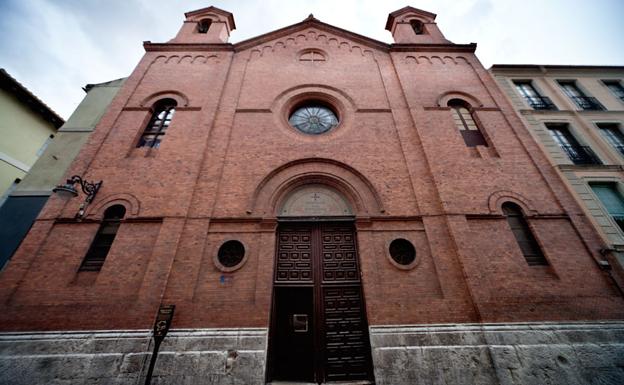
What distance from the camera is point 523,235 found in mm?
6535

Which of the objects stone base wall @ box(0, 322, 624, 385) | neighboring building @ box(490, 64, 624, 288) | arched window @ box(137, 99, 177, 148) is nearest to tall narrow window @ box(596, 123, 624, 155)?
neighboring building @ box(490, 64, 624, 288)

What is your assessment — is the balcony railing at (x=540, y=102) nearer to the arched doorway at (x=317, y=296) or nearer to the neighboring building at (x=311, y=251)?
the neighboring building at (x=311, y=251)

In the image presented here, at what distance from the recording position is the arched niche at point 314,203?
6.84 metres

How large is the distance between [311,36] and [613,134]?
12225 millimetres

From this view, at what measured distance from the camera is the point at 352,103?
8.88 m

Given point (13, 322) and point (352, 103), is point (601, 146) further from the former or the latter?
point (13, 322)

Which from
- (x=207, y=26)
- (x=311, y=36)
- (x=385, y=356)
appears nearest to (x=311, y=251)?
(x=385, y=356)

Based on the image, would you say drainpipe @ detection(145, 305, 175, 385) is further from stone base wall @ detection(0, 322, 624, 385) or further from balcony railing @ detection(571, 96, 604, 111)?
balcony railing @ detection(571, 96, 604, 111)

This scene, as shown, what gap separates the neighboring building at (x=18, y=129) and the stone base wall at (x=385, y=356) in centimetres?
783

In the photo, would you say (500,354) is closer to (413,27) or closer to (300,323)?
(300,323)

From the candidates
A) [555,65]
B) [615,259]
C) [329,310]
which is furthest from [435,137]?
[555,65]

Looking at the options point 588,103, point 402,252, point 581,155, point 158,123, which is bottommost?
point 402,252

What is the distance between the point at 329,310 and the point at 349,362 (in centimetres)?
108

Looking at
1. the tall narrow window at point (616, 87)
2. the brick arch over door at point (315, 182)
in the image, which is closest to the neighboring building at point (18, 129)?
the brick arch over door at point (315, 182)
